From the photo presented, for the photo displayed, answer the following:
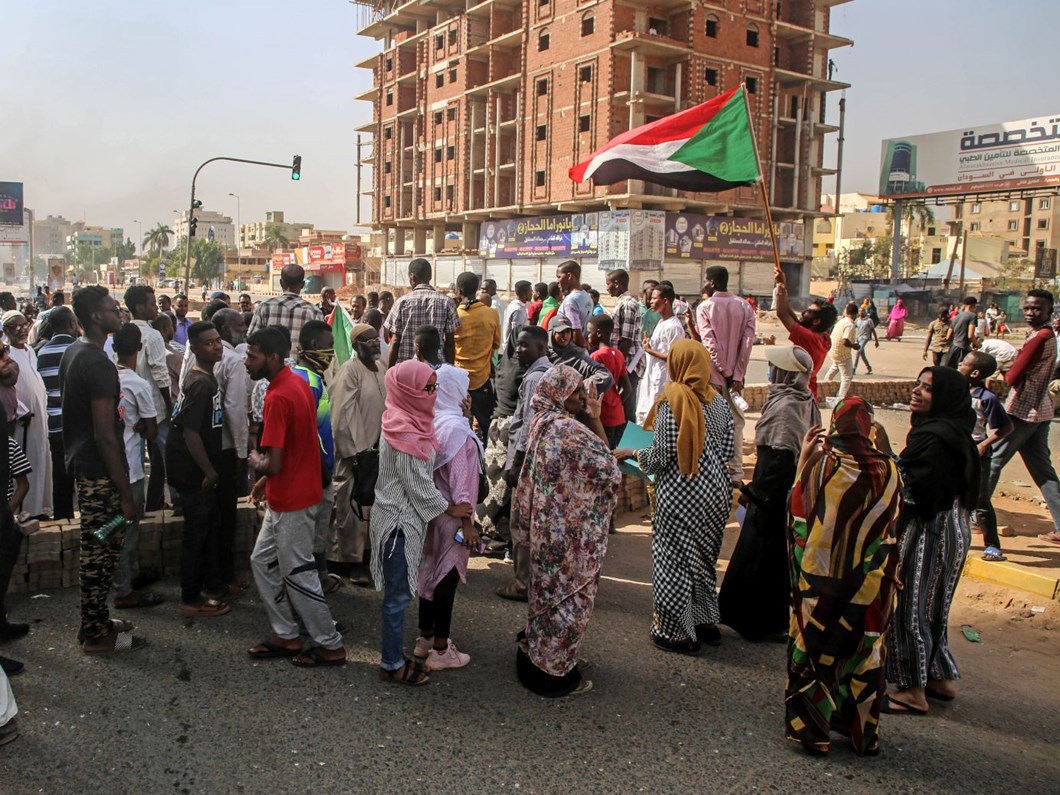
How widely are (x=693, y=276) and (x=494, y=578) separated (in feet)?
121

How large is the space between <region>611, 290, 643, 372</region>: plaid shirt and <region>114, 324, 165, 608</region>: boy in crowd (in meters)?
4.14

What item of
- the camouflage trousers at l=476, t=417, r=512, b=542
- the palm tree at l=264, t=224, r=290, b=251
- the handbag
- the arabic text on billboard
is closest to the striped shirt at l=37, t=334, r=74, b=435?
the handbag

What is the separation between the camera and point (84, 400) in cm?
411

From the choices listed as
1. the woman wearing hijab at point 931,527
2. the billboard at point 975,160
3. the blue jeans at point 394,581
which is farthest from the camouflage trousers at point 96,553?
the billboard at point 975,160

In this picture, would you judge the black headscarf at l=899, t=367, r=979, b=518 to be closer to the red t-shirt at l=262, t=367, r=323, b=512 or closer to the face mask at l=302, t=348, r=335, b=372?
the red t-shirt at l=262, t=367, r=323, b=512

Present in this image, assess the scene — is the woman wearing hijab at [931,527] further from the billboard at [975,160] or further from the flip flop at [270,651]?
the billboard at [975,160]

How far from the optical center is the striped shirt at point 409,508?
12.7ft

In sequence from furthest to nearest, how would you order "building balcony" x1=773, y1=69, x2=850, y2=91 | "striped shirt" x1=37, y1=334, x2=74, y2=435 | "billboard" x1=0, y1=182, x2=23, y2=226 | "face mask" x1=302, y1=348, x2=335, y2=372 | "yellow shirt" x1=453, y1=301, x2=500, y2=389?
"billboard" x1=0, y1=182, x2=23, y2=226
"building balcony" x1=773, y1=69, x2=850, y2=91
"yellow shirt" x1=453, y1=301, x2=500, y2=389
"striped shirt" x1=37, y1=334, x2=74, y2=435
"face mask" x1=302, y1=348, x2=335, y2=372

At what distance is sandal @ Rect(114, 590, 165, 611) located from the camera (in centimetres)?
486

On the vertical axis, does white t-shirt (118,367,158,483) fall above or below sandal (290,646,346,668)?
above

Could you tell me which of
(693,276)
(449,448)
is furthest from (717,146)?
A: (693,276)

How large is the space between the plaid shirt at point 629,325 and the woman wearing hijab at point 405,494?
4067 millimetres

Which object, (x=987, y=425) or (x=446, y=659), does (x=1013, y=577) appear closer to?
(x=987, y=425)

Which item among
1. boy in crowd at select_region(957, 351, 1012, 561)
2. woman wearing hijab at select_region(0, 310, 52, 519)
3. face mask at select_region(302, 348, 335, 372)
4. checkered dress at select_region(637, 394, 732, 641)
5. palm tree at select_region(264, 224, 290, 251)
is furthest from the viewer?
palm tree at select_region(264, 224, 290, 251)
